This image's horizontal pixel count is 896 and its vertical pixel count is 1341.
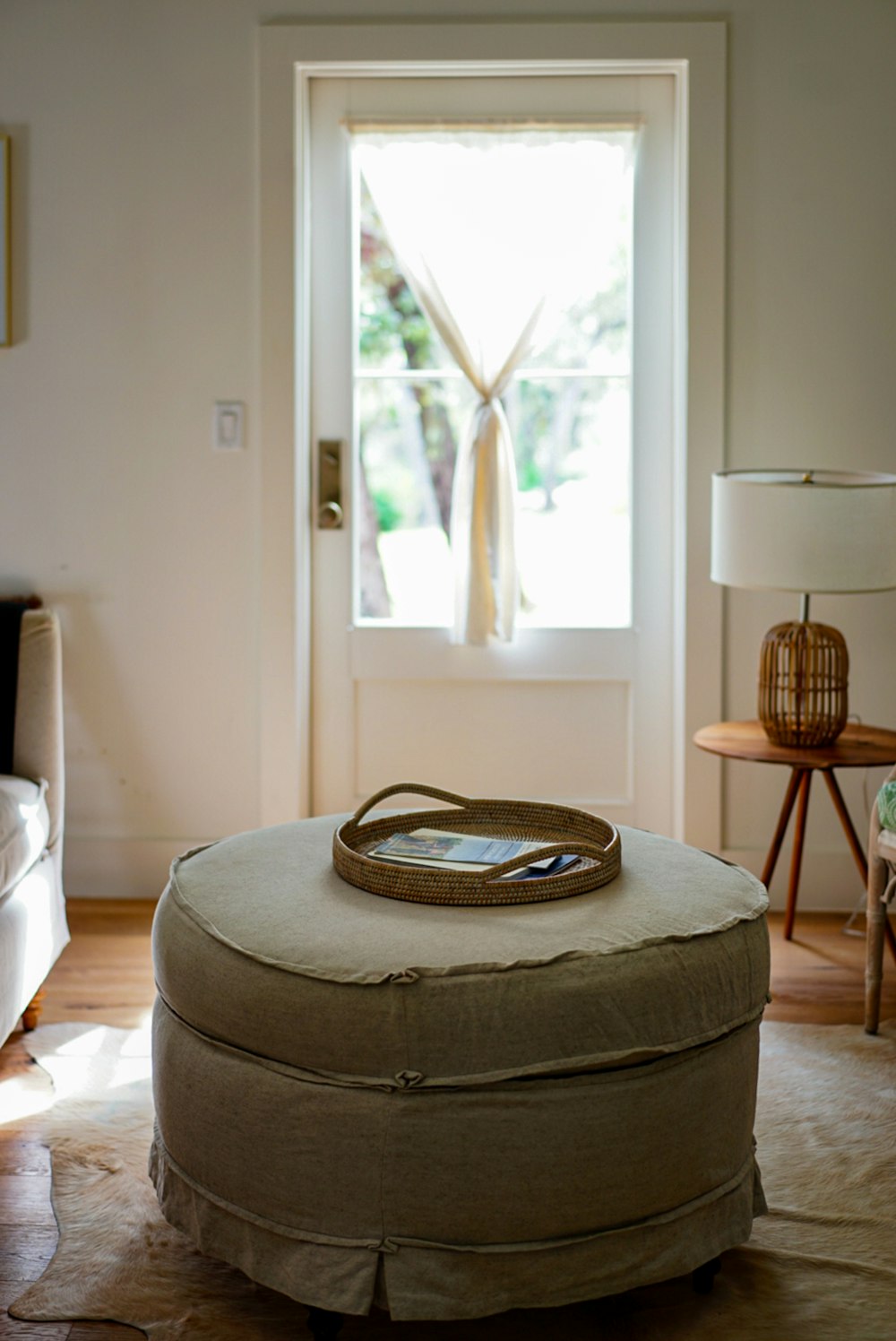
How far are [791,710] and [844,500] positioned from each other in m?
0.49

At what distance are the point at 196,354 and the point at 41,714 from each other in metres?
1.14

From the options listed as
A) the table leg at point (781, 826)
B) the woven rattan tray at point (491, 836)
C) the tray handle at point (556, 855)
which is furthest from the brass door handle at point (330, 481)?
the tray handle at point (556, 855)

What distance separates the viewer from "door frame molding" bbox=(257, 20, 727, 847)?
10.7 ft

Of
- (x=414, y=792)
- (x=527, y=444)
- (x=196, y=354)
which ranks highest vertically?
(x=196, y=354)

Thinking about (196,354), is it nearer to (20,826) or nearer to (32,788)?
(32,788)

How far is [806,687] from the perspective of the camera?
2957mm

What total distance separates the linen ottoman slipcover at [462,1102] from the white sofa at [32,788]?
0.87m

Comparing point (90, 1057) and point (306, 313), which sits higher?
point (306, 313)

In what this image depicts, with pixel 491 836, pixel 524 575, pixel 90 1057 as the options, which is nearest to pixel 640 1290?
pixel 491 836

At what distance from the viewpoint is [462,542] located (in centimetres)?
348

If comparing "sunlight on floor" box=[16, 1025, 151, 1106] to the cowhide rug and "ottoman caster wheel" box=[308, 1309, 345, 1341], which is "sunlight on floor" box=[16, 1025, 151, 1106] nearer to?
the cowhide rug

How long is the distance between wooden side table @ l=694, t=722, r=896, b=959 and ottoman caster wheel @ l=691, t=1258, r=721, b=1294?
1.13m

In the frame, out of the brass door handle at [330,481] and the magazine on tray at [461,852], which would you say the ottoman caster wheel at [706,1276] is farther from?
the brass door handle at [330,481]

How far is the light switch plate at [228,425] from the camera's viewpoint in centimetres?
341
